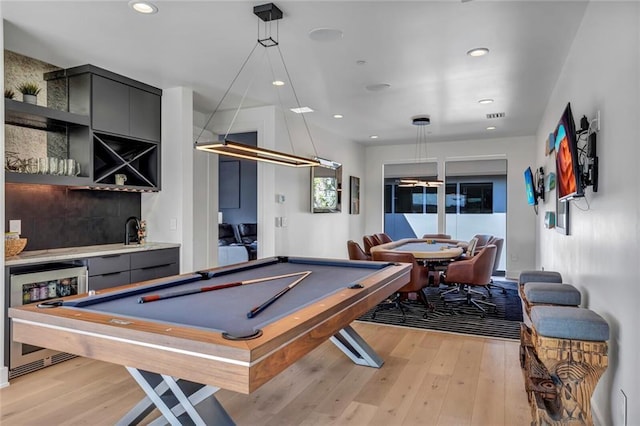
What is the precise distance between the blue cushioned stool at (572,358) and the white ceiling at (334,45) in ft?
7.00

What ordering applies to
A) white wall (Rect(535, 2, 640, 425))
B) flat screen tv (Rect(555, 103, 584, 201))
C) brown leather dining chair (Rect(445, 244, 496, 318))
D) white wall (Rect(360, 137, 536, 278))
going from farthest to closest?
white wall (Rect(360, 137, 536, 278)) → brown leather dining chair (Rect(445, 244, 496, 318)) → flat screen tv (Rect(555, 103, 584, 201)) → white wall (Rect(535, 2, 640, 425))

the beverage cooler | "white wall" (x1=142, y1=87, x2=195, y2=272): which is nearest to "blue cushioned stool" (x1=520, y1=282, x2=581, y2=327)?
"white wall" (x1=142, y1=87, x2=195, y2=272)

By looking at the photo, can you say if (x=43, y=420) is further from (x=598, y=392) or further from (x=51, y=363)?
(x=598, y=392)

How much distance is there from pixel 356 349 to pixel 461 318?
2.06 metres

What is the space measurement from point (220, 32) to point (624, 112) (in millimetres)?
2809

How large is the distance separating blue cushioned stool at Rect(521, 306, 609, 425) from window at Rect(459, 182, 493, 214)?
6.74 meters

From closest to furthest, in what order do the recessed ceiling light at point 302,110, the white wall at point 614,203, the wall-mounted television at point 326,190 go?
the white wall at point 614,203 < the recessed ceiling light at point 302,110 < the wall-mounted television at point 326,190

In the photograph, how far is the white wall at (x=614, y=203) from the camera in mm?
1903

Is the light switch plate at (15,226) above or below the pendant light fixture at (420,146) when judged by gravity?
below

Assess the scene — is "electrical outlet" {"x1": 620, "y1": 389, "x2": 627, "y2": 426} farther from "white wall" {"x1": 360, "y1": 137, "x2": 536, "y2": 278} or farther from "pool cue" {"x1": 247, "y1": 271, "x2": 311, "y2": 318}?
"white wall" {"x1": 360, "y1": 137, "x2": 536, "y2": 278}

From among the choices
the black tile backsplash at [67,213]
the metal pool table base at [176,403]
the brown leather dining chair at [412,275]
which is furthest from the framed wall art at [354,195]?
the metal pool table base at [176,403]

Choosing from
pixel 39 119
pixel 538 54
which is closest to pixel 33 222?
pixel 39 119

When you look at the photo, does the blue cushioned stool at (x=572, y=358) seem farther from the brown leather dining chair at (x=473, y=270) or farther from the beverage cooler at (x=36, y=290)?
the beverage cooler at (x=36, y=290)

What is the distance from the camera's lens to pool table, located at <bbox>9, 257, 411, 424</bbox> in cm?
148
